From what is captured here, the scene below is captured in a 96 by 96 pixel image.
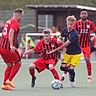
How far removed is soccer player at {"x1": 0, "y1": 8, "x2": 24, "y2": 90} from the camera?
47.5ft

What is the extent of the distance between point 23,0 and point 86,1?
513 centimetres

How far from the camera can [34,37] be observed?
3359 cm

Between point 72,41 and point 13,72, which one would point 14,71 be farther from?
point 72,41

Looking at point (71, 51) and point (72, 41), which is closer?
point (72, 41)

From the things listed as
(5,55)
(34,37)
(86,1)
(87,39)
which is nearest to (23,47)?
(34,37)

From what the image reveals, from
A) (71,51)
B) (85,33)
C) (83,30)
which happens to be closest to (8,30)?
(71,51)

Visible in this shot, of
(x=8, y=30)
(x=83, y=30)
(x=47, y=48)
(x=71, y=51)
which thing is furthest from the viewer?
(x=83, y=30)

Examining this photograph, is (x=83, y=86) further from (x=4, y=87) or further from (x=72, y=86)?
(x=4, y=87)

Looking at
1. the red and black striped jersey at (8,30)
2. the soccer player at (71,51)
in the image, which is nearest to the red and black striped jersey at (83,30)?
the soccer player at (71,51)

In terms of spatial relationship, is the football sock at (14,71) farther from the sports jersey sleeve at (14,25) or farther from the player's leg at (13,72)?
the sports jersey sleeve at (14,25)

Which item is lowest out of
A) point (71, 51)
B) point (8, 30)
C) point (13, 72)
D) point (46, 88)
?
point (46, 88)

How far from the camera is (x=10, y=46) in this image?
14.4 m

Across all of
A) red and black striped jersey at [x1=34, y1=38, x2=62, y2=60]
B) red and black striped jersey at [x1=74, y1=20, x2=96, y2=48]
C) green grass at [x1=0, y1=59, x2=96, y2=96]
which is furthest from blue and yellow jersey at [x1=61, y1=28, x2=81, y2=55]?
red and black striped jersey at [x1=74, y1=20, x2=96, y2=48]

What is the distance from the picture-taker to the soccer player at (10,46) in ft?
47.5
